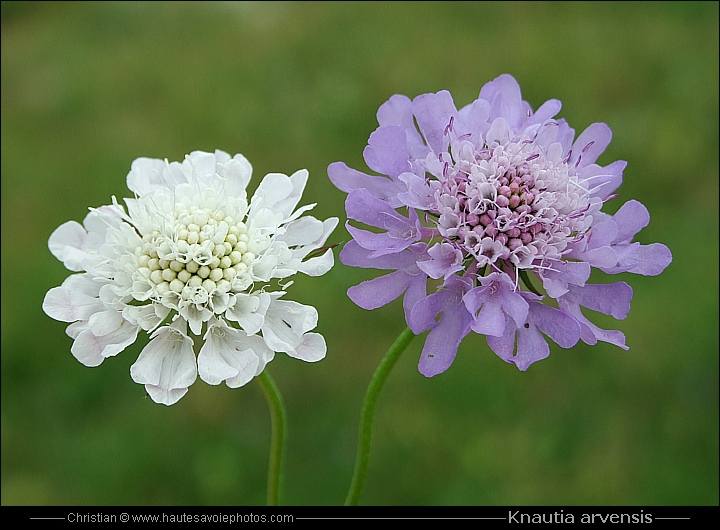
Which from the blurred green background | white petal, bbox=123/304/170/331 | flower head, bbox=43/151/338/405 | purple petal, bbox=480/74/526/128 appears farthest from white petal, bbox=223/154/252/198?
the blurred green background

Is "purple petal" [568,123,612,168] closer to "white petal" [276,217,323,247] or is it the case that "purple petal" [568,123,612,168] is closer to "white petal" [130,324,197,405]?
"white petal" [276,217,323,247]

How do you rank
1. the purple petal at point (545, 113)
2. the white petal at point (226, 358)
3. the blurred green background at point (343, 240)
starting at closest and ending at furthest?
the white petal at point (226, 358) → the purple petal at point (545, 113) → the blurred green background at point (343, 240)

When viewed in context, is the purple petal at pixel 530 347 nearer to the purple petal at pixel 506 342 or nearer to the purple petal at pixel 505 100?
the purple petal at pixel 506 342

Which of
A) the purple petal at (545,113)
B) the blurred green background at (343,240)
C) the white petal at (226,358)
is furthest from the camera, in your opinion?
the blurred green background at (343,240)

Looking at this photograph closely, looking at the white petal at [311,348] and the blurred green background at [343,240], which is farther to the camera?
the blurred green background at [343,240]

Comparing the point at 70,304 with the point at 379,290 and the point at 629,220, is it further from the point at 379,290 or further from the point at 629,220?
the point at 629,220

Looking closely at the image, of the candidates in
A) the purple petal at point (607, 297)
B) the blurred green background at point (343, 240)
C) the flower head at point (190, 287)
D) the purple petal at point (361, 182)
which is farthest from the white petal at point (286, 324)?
the blurred green background at point (343, 240)
